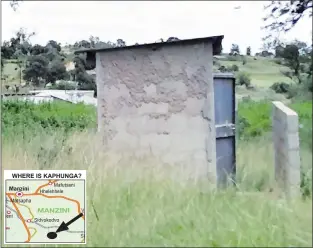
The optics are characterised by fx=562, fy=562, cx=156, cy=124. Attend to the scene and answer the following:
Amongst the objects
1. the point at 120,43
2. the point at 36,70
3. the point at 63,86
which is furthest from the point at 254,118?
the point at 36,70

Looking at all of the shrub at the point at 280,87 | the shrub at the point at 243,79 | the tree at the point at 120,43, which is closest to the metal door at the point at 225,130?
the shrub at the point at 243,79

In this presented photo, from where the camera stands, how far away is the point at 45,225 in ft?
6.25

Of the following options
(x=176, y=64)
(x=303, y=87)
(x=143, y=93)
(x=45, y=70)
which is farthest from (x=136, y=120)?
(x=303, y=87)

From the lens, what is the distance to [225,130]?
1849mm

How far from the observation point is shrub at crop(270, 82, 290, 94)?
5.92 ft

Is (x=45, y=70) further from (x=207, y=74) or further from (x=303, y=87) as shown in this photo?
(x=303, y=87)

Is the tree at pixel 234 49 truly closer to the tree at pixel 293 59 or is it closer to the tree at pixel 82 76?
the tree at pixel 293 59

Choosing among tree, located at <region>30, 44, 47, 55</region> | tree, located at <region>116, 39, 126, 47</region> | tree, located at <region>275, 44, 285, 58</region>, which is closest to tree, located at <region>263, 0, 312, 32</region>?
tree, located at <region>275, 44, 285, 58</region>

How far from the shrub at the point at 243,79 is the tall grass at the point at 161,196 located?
3.9 inches

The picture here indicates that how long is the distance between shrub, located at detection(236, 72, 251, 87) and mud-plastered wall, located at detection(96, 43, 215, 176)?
0.31ft

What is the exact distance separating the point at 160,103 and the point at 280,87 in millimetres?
392

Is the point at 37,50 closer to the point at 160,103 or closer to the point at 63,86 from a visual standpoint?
the point at 63,86

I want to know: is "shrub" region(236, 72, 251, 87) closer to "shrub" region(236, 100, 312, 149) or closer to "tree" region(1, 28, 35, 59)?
"shrub" region(236, 100, 312, 149)

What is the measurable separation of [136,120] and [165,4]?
395mm
